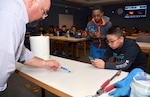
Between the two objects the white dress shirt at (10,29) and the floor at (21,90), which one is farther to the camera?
the floor at (21,90)

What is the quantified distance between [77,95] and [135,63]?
1.04m

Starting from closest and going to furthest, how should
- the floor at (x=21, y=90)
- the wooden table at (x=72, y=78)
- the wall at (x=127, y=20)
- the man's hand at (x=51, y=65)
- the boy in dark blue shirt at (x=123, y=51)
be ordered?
the wooden table at (x=72, y=78) < the man's hand at (x=51, y=65) < the boy in dark blue shirt at (x=123, y=51) < the floor at (x=21, y=90) < the wall at (x=127, y=20)

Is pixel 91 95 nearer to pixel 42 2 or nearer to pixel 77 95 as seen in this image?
pixel 77 95

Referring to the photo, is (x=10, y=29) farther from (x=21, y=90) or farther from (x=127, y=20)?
(x=127, y=20)

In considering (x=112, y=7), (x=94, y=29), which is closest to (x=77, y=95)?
(x=94, y=29)

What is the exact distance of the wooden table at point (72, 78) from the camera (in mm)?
835

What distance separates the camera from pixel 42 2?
79 cm

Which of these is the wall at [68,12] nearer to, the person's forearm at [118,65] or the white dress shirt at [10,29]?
the person's forearm at [118,65]

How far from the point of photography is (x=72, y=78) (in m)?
1.00

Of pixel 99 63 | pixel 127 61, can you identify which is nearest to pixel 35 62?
pixel 99 63

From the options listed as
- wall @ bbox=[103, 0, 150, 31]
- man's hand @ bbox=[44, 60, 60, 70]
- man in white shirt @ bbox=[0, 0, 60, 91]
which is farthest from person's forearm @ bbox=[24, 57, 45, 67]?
wall @ bbox=[103, 0, 150, 31]

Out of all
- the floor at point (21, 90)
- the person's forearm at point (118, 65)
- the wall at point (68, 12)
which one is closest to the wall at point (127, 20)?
the wall at point (68, 12)

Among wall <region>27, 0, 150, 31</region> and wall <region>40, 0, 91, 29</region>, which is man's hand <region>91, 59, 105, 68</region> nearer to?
wall <region>40, 0, 91, 29</region>

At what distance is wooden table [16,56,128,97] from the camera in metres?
0.83
